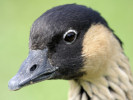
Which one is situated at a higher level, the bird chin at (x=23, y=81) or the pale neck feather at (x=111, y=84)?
the bird chin at (x=23, y=81)

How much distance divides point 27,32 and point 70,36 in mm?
5915

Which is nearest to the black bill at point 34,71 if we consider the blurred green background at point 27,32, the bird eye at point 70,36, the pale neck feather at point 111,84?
the bird eye at point 70,36

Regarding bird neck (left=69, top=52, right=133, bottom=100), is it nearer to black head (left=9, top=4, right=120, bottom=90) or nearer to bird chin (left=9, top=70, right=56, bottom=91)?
black head (left=9, top=4, right=120, bottom=90)

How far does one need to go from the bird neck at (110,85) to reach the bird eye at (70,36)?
55 centimetres

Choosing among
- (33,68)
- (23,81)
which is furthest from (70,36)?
(23,81)

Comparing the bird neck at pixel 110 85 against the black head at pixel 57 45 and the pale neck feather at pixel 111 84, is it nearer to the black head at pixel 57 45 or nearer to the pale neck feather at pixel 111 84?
the pale neck feather at pixel 111 84

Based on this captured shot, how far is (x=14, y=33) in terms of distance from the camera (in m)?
10.7

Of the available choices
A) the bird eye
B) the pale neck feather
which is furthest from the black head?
the pale neck feather

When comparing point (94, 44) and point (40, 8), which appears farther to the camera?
point (40, 8)

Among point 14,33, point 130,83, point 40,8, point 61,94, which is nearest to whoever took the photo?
point 130,83

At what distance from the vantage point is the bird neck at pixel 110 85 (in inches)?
195

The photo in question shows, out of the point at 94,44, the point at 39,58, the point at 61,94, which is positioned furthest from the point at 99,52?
the point at 61,94

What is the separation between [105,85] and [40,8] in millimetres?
6911

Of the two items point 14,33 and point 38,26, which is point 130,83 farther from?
point 14,33
